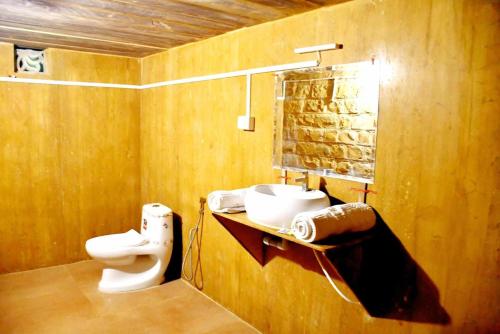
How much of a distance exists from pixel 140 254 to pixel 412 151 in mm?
2258

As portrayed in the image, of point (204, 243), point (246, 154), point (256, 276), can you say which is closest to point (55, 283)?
point (204, 243)

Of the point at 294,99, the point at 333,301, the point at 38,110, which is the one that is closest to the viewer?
the point at 333,301

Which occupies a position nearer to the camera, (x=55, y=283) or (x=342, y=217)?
(x=342, y=217)

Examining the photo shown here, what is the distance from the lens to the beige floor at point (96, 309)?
8.66ft

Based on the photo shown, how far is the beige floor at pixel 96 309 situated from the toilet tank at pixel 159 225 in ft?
1.37

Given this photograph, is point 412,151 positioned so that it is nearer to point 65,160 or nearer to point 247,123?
point 247,123

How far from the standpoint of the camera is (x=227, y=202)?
2.24 m

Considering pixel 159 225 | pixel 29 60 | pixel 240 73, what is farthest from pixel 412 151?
pixel 29 60

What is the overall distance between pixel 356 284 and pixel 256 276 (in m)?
0.88

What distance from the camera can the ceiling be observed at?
207 centimetres

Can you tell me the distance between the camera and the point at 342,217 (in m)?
1.73

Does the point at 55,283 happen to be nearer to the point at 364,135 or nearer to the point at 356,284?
the point at 356,284

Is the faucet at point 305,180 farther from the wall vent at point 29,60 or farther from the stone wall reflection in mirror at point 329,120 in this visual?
the wall vent at point 29,60

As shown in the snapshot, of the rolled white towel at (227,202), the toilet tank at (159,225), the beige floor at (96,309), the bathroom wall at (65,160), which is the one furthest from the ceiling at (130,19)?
the beige floor at (96,309)
